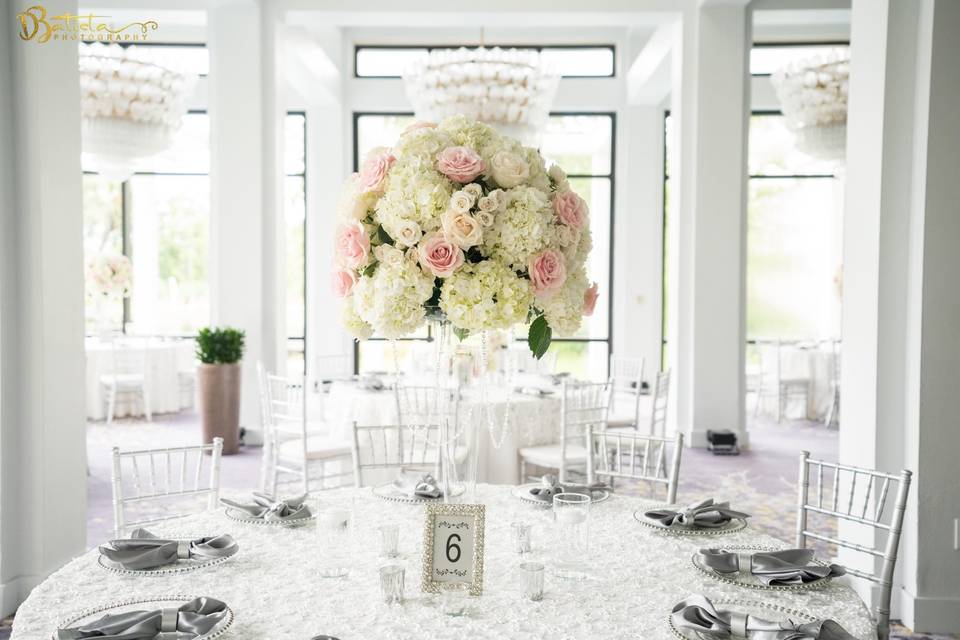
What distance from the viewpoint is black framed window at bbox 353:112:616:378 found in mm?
11359

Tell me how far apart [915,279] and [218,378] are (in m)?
5.74

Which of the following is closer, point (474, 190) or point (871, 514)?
point (474, 190)

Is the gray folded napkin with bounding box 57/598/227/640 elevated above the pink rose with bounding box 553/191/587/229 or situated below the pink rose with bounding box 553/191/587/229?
Result: below

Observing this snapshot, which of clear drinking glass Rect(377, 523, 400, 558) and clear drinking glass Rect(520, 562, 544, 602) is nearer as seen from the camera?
clear drinking glass Rect(520, 562, 544, 602)

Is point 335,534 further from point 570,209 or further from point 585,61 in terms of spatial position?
point 585,61

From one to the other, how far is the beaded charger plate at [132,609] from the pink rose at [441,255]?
932 millimetres

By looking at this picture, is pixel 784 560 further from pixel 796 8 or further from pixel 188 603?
pixel 796 8

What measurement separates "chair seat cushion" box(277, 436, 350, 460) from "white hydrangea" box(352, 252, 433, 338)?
136 inches

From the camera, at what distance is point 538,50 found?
11.1 meters

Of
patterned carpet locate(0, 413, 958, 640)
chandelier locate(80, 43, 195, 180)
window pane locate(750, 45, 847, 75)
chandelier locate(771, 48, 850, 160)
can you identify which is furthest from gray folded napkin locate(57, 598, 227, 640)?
window pane locate(750, 45, 847, 75)

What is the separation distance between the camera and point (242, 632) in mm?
1853

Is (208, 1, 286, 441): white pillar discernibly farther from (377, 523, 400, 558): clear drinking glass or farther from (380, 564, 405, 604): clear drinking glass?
(380, 564, 405, 604): clear drinking glass

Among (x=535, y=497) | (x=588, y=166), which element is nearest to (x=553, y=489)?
(x=535, y=497)

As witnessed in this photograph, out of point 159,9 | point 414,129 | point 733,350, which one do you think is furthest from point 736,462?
point 159,9
